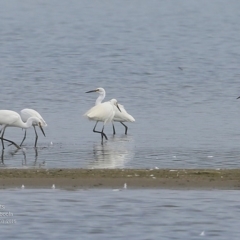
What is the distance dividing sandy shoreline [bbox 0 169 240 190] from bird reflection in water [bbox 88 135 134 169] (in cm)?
134

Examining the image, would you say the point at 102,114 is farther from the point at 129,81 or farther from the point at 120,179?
the point at 129,81

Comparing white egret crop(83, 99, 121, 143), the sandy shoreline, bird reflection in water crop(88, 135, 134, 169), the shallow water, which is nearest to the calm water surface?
bird reflection in water crop(88, 135, 134, 169)

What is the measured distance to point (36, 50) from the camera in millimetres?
37844

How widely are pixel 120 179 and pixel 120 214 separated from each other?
51.1 inches

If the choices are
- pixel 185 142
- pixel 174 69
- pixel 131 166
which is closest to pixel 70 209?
pixel 131 166

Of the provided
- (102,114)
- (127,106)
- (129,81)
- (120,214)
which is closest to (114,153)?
(102,114)

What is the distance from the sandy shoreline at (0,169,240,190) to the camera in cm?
1201

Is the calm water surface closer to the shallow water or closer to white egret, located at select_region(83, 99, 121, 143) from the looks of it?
white egret, located at select_region(83, 99, 121, 143)

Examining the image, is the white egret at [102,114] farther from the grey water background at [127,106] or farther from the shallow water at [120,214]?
the shallow water at [120,214]

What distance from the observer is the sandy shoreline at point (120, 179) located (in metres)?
12.0

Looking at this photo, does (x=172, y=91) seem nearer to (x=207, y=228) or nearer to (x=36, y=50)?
(x=36, y=50)

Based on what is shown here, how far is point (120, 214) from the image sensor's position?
10.9 meters

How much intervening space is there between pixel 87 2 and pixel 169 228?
2422 inches

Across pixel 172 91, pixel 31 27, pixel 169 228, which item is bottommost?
pixel 169 228
